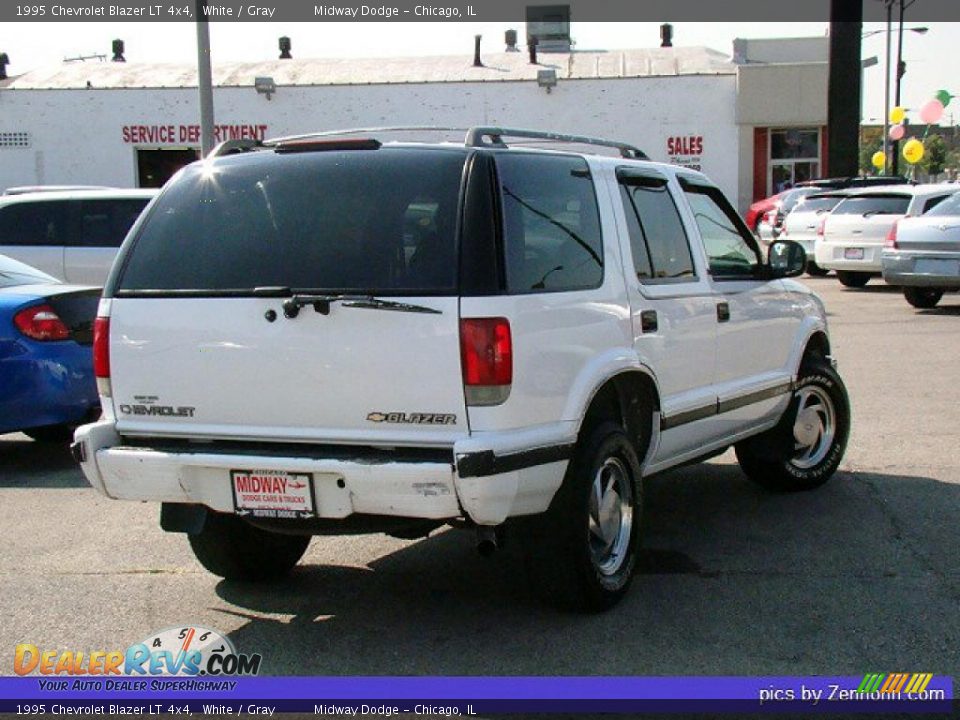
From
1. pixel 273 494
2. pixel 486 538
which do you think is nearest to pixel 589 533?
pixel 486 538

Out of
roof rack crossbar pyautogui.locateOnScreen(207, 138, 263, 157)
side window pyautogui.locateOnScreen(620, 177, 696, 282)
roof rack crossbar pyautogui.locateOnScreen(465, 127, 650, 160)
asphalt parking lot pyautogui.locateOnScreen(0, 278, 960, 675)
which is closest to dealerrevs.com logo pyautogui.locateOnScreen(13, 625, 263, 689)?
asphalt parking lot pyautogui.locateOnScreen(0, 278, 960, 675)

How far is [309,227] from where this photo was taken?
15.5 feet

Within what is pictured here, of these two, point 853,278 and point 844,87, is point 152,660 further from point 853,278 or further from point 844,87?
point 844,87

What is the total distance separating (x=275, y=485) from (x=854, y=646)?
2285 mm

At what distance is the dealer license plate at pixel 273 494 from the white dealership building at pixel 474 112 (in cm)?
3611

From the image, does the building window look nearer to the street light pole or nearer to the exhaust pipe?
the street light pole

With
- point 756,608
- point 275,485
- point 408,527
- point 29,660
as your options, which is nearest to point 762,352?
point 756,608

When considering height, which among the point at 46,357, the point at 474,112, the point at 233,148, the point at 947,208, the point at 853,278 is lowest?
the point at 853,278

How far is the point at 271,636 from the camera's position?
4.91 metres

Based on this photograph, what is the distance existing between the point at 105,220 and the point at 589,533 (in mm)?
9424

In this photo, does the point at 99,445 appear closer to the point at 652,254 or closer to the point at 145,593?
the point at 145,593

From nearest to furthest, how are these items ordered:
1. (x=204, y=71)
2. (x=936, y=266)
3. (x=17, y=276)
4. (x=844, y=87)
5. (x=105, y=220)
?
(x=17, y=276) < (x=105, y=220) < (x=936, y=266) < (x=204, y=71) < (x=844, y=87)

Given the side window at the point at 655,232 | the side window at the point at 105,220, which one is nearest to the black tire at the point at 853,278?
the side window at the point at 105,220

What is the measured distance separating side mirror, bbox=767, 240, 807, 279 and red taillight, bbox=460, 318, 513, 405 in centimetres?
282
